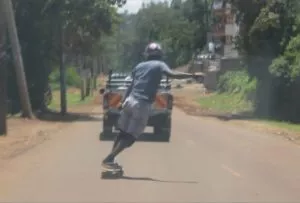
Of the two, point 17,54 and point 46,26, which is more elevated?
point 46,26

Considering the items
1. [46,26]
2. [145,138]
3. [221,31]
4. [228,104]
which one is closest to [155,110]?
[145,138]

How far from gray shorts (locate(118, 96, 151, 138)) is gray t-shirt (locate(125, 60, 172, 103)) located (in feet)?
0.42

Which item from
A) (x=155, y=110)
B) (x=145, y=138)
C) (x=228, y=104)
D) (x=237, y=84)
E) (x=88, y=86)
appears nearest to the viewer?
(x=155, y=110)

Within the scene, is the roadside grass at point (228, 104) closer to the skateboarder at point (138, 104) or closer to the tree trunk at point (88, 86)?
the tree trunk at point (88, 86)

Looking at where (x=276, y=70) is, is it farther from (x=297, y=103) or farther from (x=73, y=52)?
(x=73, y=52)

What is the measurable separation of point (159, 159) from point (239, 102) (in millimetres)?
36887

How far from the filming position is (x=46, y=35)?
3994 cm

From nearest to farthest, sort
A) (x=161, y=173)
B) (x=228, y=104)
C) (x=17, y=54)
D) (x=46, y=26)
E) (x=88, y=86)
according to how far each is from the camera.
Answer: (x=161, y=173), (x=17, y=54), (x=46, y=26), (x=228, y=104), (x=88, y=86)

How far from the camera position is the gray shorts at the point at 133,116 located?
44.4 feet

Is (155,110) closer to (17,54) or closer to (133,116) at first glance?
(133,116)

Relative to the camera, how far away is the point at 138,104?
13562 millimetres

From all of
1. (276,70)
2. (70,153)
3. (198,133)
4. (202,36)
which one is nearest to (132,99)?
Answer: (70,153)

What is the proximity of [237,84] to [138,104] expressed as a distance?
1894 inches

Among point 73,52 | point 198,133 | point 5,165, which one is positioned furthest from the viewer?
point 73,52
